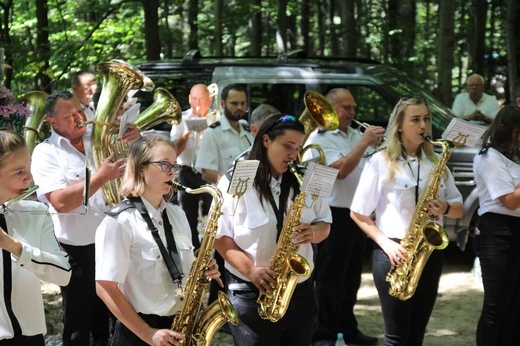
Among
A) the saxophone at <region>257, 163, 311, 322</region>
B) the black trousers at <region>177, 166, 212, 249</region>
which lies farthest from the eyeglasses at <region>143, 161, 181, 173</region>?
the black trousers at <region>177, 166, 212, 249</region>

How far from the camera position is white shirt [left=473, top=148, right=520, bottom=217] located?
530cm

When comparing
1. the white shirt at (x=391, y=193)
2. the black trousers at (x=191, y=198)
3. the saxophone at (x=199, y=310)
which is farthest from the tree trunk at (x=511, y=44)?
the saxophone at (x=199, y=310)

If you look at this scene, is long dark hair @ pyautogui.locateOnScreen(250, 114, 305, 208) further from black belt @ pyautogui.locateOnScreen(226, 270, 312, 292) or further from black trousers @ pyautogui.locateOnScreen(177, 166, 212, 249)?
black trousers @ pyautogui.locateOnScreen(177, 166, 212, 249)

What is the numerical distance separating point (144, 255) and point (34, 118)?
3427mm

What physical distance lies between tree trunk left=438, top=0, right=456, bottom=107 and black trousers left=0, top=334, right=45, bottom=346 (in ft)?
28.9

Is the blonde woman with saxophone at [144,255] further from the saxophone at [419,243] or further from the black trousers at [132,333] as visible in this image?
the saxophone at [419,243]

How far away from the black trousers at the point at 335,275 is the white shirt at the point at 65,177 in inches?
75.3

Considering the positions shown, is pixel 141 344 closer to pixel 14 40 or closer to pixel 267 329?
pixel 267 329

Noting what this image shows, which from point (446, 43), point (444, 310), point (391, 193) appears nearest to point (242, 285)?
point (391, 193)

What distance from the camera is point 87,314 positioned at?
538cm

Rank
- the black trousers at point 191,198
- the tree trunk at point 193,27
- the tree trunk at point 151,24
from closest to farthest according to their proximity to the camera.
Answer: the black trousers at point 191,198
the tree trunk at point 151,24
the tree trunk at point 193,27

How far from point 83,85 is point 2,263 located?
4.63 meters

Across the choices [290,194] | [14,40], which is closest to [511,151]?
[290,194]

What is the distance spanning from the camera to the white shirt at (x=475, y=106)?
11.6 metres
